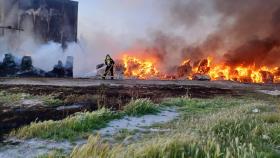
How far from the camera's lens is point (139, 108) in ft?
49.7

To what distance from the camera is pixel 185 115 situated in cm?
1516

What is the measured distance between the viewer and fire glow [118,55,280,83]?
5209 cm

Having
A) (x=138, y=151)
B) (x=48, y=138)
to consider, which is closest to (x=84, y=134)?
(x=48, y=138)

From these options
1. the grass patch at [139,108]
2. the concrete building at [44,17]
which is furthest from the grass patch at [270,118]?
the concrete building at [44,17]

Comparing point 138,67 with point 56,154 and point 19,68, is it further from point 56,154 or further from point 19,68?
point 56,154

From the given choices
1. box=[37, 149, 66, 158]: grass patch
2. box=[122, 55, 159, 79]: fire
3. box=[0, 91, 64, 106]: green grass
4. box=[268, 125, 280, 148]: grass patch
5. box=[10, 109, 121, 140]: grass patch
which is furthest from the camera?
box=[122, 55, 159, 79]: fire

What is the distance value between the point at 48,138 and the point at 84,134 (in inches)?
36.7

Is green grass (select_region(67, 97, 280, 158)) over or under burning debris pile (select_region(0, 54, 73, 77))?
under

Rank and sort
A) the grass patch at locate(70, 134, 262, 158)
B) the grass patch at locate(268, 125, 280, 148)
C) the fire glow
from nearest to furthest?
the grass patch at locate(70, 134, 262, 158) → the grass patch at locate(268, 125, 280, 148) → the fire glow

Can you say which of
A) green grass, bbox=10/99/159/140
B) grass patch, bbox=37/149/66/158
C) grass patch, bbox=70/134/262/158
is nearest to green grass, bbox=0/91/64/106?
green grass, bbox=10/99/159/140

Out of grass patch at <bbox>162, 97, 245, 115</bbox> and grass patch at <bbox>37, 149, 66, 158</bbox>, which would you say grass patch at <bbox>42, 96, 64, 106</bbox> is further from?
grass patch at <bbox>37, 149, 66, 158</bbox>

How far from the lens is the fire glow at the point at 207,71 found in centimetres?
5209

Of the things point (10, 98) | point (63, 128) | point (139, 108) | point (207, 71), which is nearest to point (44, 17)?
point (207, 71)

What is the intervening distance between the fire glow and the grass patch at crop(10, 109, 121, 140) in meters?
39.4
